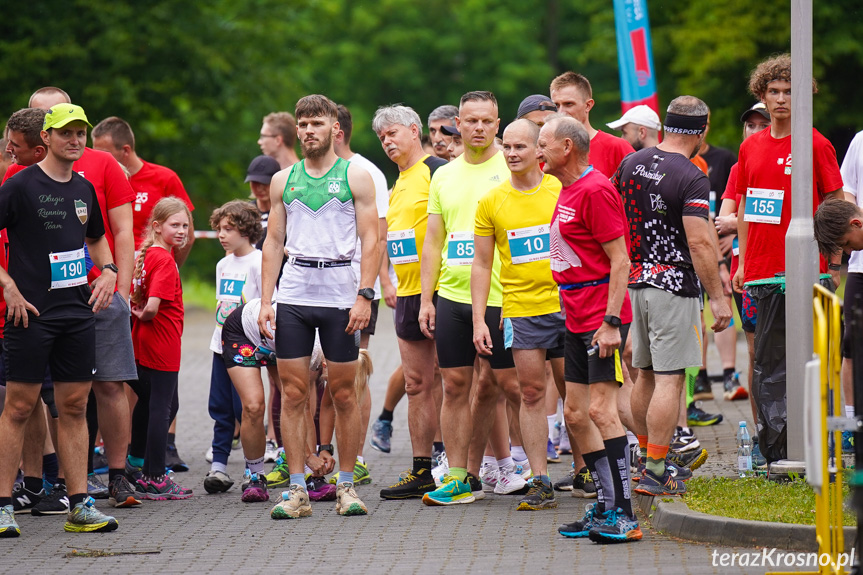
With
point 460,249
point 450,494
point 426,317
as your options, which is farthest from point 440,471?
point 460,249

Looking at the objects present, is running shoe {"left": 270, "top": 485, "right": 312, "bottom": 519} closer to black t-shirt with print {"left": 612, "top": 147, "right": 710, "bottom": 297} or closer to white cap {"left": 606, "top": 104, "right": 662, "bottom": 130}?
black t-shirt with print {"left": 612, "top": 147, "right": 710, "bottom": 297}

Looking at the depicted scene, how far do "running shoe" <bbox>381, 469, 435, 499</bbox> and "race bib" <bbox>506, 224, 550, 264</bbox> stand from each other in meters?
1.68

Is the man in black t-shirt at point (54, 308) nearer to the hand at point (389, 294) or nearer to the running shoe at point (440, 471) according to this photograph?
the running shoe at point (440, 471)

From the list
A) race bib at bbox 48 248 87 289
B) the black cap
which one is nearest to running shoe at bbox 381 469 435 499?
race bib at bbox 48 248 87 289

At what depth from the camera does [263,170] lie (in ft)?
32.5

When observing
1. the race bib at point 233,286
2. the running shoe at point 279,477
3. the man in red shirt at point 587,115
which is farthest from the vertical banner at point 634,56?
the running shoe at point 279,477

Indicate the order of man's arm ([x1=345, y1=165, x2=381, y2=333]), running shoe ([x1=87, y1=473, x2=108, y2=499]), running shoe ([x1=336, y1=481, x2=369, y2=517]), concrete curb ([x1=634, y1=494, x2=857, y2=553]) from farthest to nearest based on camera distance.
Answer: running shoe ([x1=87, y1=473, x2=108, y2=499]), man's arm ([x1=345, y1=165, x2=381, y2=333]), running shoe ([x1=336, y1=481, x2=369, y2=517]), concrete curb ([x1=634, y1=494, x2=857, y2=553])

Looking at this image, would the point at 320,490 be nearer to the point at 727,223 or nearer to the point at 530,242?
→ the point at 530,242

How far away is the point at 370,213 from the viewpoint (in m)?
7.71

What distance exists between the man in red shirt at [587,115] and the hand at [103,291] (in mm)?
3206

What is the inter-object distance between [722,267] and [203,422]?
5.10 metres

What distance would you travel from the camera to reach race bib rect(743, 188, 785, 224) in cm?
773

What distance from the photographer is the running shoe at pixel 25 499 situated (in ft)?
26.2

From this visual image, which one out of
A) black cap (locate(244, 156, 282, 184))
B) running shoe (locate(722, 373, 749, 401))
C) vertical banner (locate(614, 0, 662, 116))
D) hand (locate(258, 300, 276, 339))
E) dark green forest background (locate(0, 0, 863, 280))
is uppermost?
dark green forest background (locate(0, 0, 863, 280))
